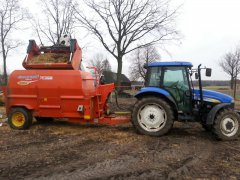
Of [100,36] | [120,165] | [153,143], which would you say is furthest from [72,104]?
[100,36]

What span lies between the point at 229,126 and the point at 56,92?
5.22m

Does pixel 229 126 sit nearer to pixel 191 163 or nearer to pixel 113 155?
pixel 191 163

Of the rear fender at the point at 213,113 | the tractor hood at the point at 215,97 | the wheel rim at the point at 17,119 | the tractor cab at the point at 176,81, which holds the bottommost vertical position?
the wheel rim at the point at 17,119

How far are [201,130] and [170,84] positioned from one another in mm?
2125

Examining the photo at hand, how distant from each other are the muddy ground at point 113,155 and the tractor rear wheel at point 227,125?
0.87 ft

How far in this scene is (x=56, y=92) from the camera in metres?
9.95

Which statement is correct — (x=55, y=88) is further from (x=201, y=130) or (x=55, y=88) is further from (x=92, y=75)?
(x=201, y=130)

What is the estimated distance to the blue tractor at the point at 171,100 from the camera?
8969 millimetres

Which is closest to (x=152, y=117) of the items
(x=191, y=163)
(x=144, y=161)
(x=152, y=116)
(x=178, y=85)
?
(x=152, y=116)

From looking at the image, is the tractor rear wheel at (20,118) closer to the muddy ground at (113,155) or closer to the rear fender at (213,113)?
the muddy ground at (113,155)

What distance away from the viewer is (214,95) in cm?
902

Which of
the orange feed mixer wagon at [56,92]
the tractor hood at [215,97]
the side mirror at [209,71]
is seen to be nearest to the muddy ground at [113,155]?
the orange feed mixer wagon at [56,92]

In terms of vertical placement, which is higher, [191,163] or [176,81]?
[176,81]

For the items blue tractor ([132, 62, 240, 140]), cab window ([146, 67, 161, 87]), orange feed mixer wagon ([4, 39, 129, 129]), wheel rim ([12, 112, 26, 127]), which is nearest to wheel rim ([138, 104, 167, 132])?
blue tractor ([132, 62, 240, 140])
